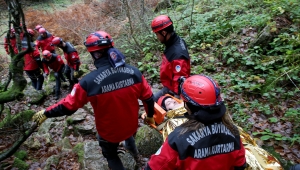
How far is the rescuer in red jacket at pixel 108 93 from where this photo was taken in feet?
9.16

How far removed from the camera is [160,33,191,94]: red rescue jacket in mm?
3619

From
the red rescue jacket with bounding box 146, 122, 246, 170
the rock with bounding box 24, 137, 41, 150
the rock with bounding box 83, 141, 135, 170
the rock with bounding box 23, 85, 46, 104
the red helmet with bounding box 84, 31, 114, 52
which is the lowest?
the rock with bounding box 23, 85, 46, 104

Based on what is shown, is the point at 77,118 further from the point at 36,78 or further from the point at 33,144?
the point at 36,78

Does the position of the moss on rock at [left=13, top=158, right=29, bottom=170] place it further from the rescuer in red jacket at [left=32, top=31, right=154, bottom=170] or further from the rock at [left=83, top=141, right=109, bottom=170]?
the rescuer in red jacket at [left=32, top=31, right=154, bottom=170]

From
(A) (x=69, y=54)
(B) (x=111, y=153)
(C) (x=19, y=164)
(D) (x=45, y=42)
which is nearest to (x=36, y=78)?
(D) (x=45, y=42)

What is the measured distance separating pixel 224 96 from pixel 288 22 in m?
3.29

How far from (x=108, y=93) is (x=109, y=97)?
0.06 m

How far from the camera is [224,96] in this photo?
5367 mm

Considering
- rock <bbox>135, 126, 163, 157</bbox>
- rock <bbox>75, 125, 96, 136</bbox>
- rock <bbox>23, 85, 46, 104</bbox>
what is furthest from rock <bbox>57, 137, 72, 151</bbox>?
rock <bbox>23, 85, 46, 104</bbox>

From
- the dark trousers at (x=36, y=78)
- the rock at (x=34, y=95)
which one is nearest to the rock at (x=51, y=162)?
the rock at (x=34, y=95)

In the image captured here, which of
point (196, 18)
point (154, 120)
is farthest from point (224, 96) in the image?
point (196, 18)

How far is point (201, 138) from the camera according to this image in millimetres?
1938

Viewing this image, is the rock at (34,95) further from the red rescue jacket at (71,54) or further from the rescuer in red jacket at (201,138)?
the rescuer in red jacket at (201,138)

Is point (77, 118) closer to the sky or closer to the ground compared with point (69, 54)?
closer to the ground
